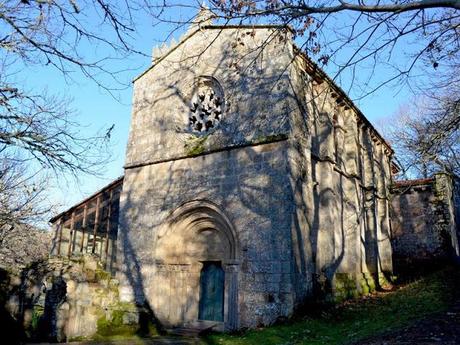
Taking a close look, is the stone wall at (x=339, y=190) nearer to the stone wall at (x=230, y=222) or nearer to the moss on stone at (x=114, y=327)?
the stone wall at (x=230, y=222)

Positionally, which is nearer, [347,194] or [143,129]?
[143,129]

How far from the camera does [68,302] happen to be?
8.82m

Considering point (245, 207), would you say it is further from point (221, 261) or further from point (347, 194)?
point (347, 194)

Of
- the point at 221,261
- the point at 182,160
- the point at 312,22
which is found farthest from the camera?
the point at 182,160

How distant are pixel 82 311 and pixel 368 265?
10147 mm

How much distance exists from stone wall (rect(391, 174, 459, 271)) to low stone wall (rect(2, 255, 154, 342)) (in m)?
11.8

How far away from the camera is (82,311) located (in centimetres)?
914

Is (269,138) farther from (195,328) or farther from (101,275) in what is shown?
(101,275)

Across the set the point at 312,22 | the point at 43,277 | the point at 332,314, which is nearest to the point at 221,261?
the point at 332,314

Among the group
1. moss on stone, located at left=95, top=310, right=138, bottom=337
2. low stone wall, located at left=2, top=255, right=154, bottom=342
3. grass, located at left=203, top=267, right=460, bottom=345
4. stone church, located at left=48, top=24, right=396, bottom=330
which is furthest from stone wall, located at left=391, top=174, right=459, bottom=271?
low stone wall, located at left=2, top=255, right=154, bottom=342

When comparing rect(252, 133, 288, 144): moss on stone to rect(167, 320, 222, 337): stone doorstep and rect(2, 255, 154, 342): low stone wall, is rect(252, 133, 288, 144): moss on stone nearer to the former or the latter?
rect(167, 320, 222, 337): stone doorstep

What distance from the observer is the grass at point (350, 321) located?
23.7ft

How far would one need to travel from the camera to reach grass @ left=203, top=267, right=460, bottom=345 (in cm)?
721

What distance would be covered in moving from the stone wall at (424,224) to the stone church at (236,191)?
152 inches
